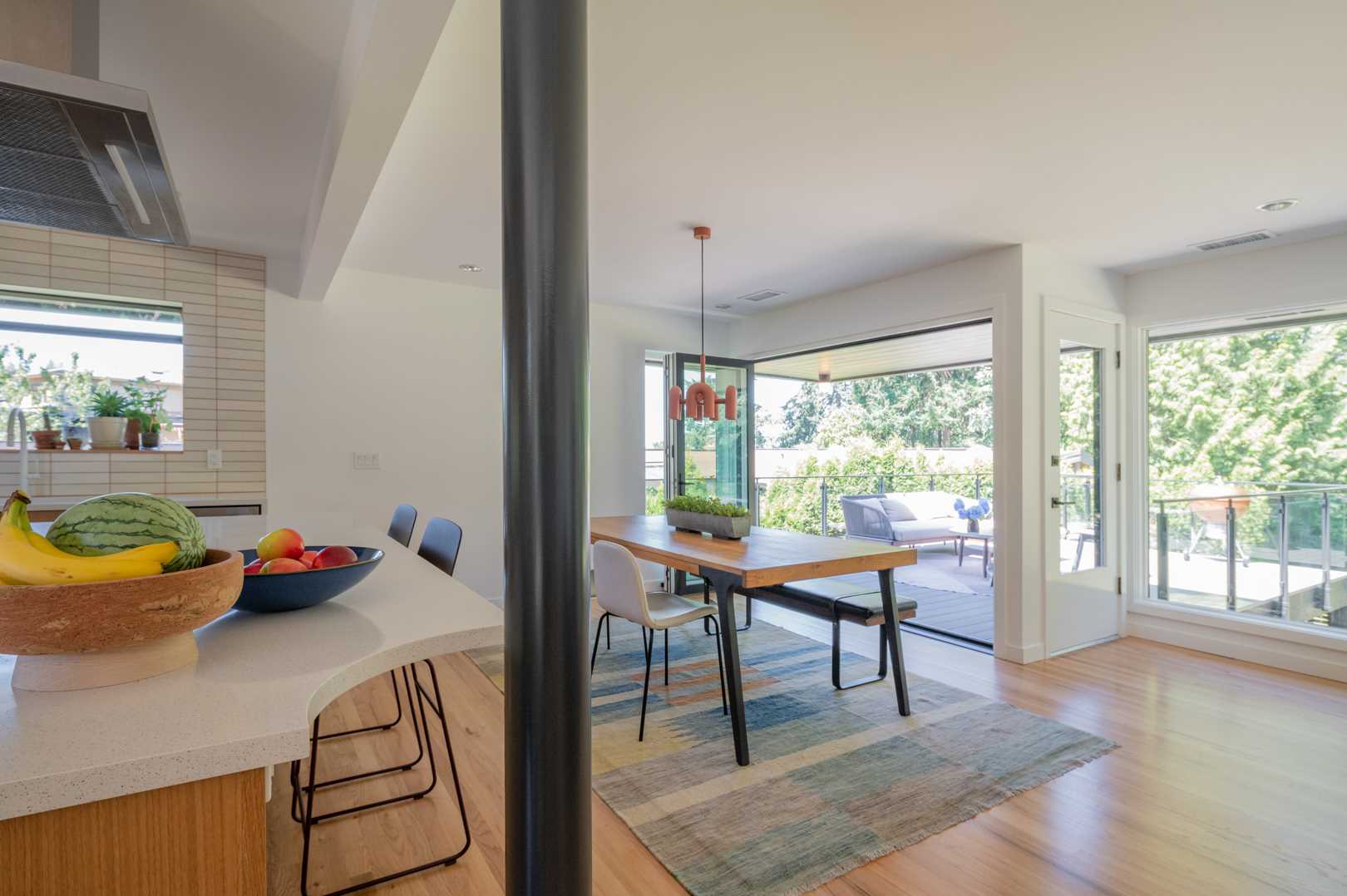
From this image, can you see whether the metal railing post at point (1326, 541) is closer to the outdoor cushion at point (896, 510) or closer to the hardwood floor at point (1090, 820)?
the hardwood floor at point (1090, 820)

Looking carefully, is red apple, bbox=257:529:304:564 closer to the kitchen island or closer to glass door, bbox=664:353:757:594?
the kitchen island

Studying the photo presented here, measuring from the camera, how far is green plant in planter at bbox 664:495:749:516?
3307 millimetres

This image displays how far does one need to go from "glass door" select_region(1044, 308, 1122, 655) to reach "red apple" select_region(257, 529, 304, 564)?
386cm

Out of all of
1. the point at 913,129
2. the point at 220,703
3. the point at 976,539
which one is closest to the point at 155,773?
the point at 220,703

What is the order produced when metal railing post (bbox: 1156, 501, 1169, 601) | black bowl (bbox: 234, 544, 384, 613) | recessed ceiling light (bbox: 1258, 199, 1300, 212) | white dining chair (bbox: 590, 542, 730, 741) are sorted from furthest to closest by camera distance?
metal railing post (bbox: 1156, 501, 1169, 601), recessed ceiling light (bbox: 1258, 199, 1300, 212), white dining chair (bbox: 590, 542, 730, 741), black bowl (bbox: 234, 544, 384, 613)

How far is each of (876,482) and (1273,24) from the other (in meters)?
7.60

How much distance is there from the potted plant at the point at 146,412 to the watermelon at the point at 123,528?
3501 millimetres

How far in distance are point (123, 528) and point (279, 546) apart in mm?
422

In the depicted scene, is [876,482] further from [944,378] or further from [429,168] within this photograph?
[429,168]

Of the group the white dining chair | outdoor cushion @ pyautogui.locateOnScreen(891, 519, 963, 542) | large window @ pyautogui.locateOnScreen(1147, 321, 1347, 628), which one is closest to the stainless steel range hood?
the white dining chair

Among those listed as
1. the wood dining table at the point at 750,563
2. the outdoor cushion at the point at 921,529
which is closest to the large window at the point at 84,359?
the wood dining table at the point at 750,563

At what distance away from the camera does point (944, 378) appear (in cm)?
1220

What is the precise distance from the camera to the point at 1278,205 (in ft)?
10.2

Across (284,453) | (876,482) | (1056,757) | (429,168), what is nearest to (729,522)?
(1056,757)
